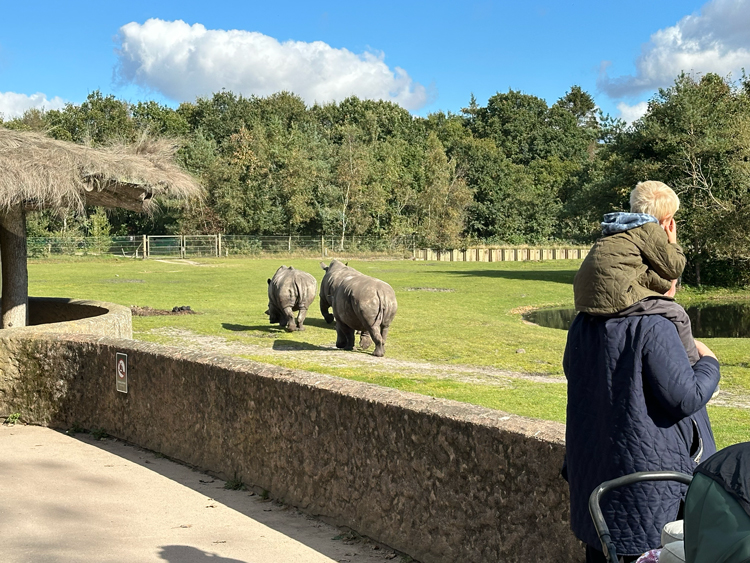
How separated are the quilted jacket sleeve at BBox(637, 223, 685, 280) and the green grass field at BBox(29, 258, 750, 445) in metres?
6.09

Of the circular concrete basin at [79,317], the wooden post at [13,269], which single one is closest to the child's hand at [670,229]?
the circular concrete basin at [79,317]

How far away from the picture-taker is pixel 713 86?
45.0m

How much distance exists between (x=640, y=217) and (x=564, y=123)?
101799 millimetres

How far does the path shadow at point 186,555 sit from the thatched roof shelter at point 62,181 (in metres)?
6.90

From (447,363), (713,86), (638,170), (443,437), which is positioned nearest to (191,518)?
(443,437)

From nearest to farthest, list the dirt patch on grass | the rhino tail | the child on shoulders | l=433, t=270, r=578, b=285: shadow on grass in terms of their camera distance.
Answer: the child on shoulders → the rhino tail → the dirt patch on grass → l=433, t=270, r=578, b=285: shadow on grass

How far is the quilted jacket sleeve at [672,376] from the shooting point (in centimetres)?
320

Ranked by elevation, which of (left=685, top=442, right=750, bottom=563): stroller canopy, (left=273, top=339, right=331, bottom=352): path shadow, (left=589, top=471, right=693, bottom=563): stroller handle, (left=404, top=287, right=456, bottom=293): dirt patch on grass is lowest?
(left=273, top=339, right=331, bottom=352): path shadow

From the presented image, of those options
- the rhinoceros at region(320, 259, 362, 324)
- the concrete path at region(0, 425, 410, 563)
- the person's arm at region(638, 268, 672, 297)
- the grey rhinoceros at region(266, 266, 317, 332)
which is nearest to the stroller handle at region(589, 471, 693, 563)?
the person's arm at region(638, 268, 672, 297)

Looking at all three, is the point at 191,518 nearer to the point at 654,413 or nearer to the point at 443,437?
the point at 443,437

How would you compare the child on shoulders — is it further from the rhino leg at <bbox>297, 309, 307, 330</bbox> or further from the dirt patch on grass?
the dirt patch on grass

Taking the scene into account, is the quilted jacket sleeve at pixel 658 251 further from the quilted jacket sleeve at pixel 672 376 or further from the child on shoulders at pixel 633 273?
the quilted jacket sleeve at pixel 672 376

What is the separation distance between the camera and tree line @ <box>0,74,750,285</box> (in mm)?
37594

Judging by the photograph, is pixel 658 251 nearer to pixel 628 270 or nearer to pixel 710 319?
pixel 628 270
